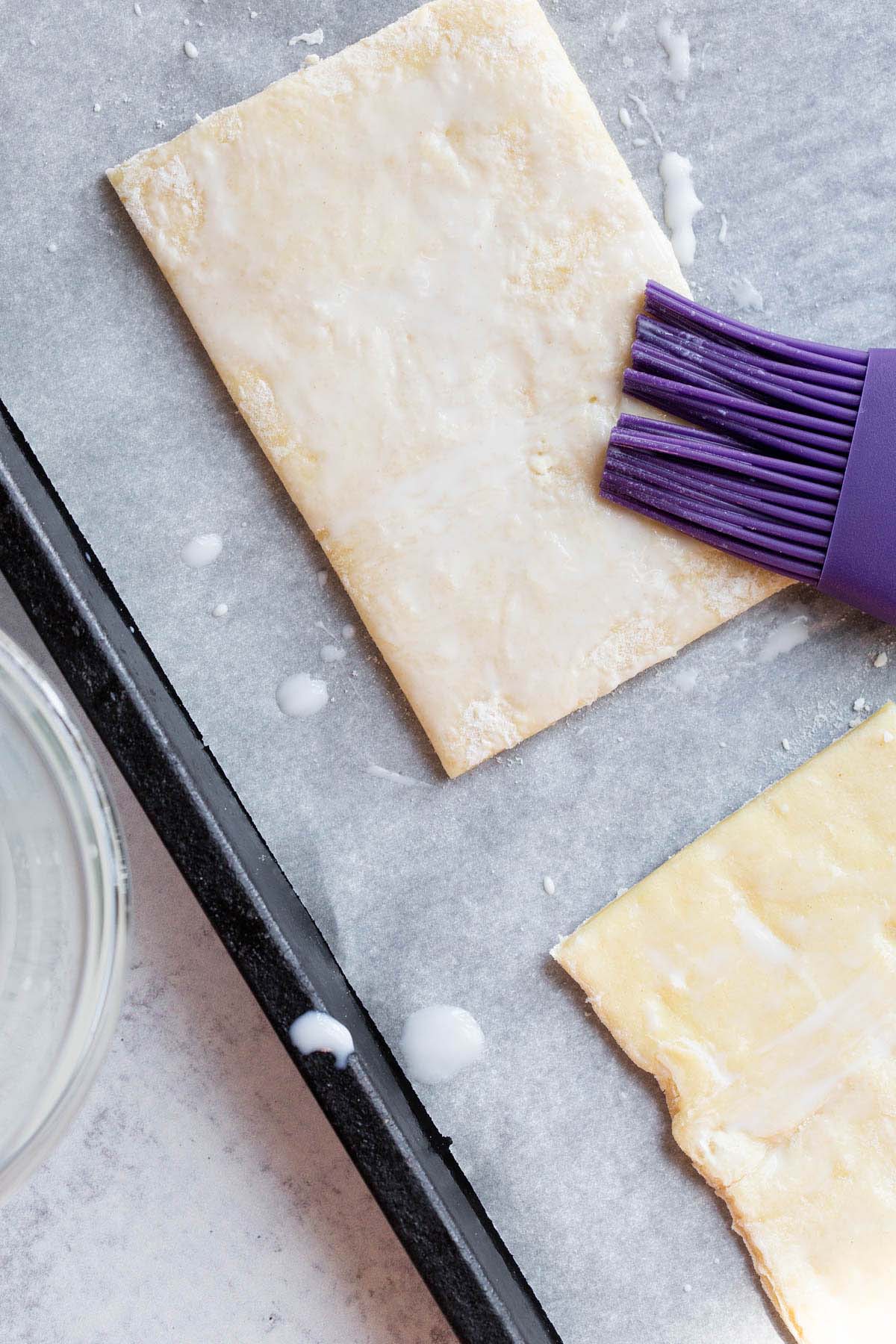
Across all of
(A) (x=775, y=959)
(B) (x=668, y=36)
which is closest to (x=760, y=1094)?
(A) (x=775, y=959)

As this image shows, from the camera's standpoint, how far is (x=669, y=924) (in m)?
1.05

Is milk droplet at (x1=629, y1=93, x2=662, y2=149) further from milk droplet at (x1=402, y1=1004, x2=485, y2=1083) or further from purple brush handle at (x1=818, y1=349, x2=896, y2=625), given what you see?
milk droplet at (x1=402, y1=1004, x2=485, y2=1083)

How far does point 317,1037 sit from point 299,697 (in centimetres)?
32

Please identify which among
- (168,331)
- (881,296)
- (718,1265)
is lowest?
(718,1265)

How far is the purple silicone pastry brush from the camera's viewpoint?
1.02 metres

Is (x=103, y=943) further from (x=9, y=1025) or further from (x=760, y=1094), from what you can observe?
(x=760, y=1094)

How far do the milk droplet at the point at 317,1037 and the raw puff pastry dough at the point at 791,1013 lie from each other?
8.8 inches

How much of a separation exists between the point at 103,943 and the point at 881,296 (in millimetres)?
950

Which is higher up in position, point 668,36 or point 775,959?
point 668,36

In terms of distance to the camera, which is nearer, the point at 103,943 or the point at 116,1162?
the point at 103,943

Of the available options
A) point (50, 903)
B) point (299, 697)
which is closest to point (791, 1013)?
point (299, 697)

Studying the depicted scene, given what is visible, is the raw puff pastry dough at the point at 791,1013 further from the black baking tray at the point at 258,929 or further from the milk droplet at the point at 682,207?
the milk droplet at the point at 682,207

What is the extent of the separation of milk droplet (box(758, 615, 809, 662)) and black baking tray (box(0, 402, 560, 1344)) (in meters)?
0.53

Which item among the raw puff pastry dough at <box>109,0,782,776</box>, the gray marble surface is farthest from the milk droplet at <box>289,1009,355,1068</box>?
the raw puff pastry dough at <box>109,0,782,776</box>
